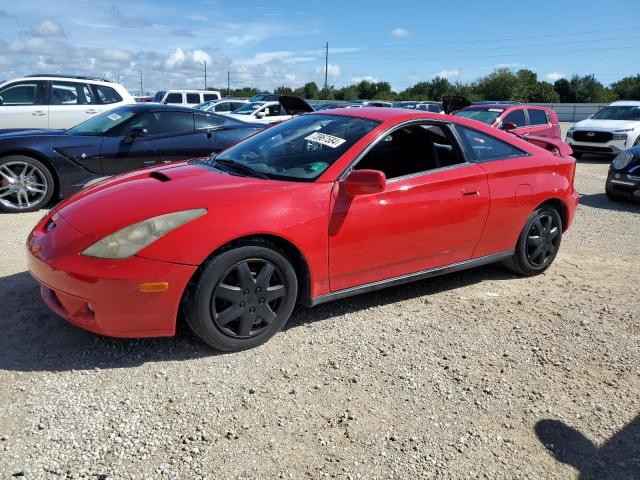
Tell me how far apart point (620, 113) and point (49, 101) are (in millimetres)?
15034

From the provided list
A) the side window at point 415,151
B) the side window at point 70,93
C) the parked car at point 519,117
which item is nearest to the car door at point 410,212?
the side window at point 415,151

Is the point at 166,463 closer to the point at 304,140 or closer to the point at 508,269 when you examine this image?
the point at 304,140

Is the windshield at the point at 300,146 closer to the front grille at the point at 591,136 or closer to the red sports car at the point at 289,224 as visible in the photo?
the red sports car at the point at 289,224

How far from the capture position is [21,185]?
6.45m

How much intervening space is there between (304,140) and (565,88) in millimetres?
73947

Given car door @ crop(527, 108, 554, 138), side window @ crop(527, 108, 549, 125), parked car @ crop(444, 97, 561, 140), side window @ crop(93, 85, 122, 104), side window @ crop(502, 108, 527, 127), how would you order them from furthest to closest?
side window @ crop(527, 108, 549, 125), car door @ crop(527, 108, 554, 138), side window @ crop(502, 108, 527, 127), parked car @ crop(444, 97, 561, 140), side window @ crop(93, 85, 122, 104)

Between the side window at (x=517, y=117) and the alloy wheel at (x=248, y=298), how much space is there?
10907mm

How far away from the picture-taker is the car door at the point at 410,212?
133 inches

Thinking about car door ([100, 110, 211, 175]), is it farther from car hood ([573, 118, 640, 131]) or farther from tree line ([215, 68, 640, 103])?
tree line ([215, 68, 640, 103])

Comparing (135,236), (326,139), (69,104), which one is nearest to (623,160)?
(326,139)

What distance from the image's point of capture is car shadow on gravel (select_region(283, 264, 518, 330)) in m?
3.76

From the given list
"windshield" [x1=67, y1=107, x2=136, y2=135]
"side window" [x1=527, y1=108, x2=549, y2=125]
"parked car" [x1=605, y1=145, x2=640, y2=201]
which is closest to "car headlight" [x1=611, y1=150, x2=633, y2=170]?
"parked car" [x1=605, y1=145, x2=640, y2=201]

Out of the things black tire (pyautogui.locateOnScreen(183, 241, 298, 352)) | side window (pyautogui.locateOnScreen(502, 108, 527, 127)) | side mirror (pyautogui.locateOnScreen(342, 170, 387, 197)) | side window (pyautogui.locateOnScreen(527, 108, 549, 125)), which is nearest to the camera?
black tire (pyautogui.locateOnScreen(183, 241, 298, 352))

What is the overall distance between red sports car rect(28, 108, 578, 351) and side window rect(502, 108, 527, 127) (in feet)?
28.5
